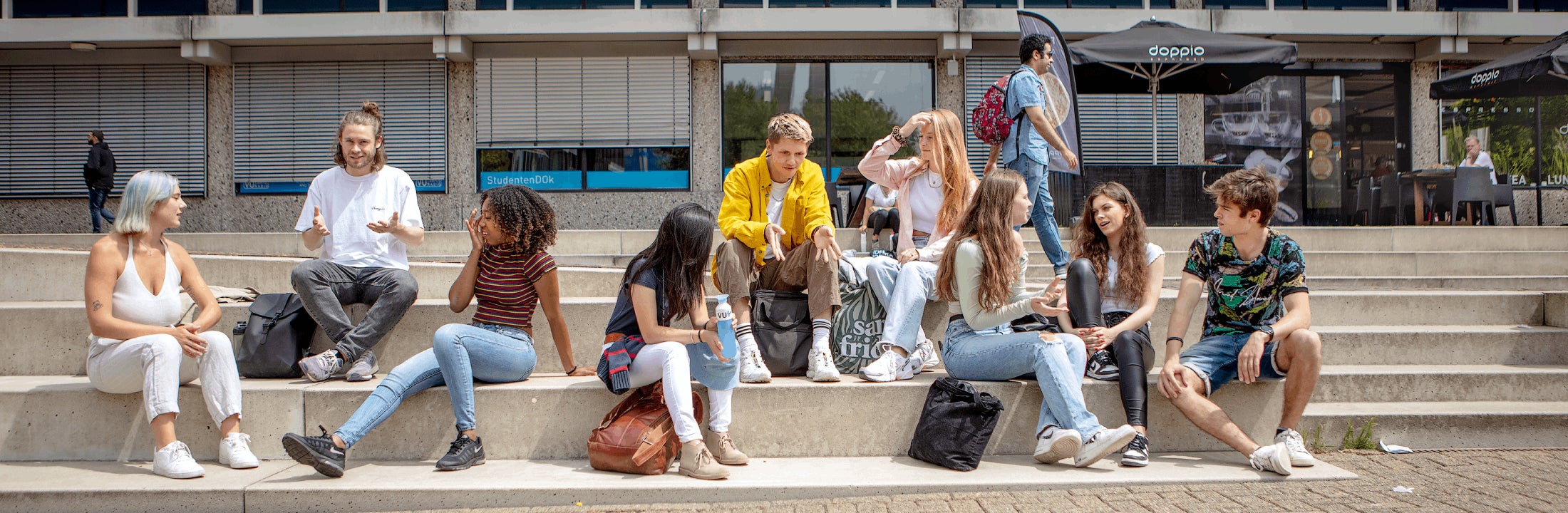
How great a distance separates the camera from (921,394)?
4168 millimetres

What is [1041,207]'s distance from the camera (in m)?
5.58

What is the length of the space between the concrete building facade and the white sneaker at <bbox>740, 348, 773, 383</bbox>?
8.71 metres

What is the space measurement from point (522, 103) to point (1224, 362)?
34.8 feet

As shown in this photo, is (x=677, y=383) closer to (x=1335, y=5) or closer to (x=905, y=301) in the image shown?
(x=905, y=301)

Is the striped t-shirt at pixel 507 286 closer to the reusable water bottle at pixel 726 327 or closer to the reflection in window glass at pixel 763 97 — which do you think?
the reusable water bottle at pixel 726 327

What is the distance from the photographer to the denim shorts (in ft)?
13.5

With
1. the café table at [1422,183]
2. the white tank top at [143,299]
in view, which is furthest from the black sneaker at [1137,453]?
the café table at [1422,183]

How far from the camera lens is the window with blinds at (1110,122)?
12867 mm

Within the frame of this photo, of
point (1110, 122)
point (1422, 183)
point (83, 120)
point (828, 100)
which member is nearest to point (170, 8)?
point (83, 120)

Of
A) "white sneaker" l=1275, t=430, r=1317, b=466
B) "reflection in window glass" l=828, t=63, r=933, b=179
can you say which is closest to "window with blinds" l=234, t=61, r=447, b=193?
"reflection in window glass" l=828, t=63, r=933, b=179

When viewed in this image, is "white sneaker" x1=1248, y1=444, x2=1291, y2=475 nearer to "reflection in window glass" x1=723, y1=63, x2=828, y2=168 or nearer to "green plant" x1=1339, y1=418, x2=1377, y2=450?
"green plant" x1=1339, y1=418, x2=1377, y2=450

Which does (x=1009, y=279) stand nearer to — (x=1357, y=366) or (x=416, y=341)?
(x=1357, y=366)

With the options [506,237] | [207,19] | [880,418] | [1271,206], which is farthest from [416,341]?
[207,19]

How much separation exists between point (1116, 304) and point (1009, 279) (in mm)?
591
